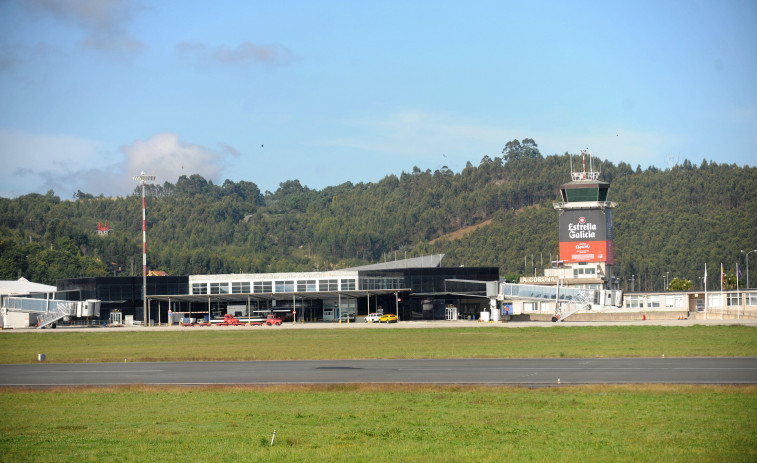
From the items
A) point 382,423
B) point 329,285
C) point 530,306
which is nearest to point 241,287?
point 329,285

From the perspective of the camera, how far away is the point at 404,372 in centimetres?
3791

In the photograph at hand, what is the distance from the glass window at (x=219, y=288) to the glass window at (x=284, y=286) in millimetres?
8145

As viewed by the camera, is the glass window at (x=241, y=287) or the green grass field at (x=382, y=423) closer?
the green grass field at (x=382, y=423)

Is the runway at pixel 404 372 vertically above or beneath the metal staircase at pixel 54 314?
above

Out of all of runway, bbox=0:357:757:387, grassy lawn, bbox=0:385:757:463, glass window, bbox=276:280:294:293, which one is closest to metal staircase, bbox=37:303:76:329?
glass window, bbox=276:280:294:293

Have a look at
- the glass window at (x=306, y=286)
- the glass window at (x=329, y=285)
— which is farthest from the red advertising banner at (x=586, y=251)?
the glass window at (x=306, y=286)

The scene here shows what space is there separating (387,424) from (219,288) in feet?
320

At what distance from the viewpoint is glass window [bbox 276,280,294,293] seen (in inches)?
4520

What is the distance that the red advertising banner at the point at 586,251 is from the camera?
13275 cm

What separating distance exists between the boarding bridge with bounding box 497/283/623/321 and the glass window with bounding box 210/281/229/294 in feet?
137

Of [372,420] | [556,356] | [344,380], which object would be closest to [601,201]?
[556,356]

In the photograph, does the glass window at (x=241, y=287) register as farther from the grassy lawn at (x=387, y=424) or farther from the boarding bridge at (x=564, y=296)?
the grassy lawn at (x=387, y=424)

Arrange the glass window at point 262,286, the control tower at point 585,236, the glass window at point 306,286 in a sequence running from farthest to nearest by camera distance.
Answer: the control tower at point 585,236 < the glass window at point 262,286 < the glass window at point 306,286

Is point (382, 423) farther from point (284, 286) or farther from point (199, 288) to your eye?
point (199, 288)
